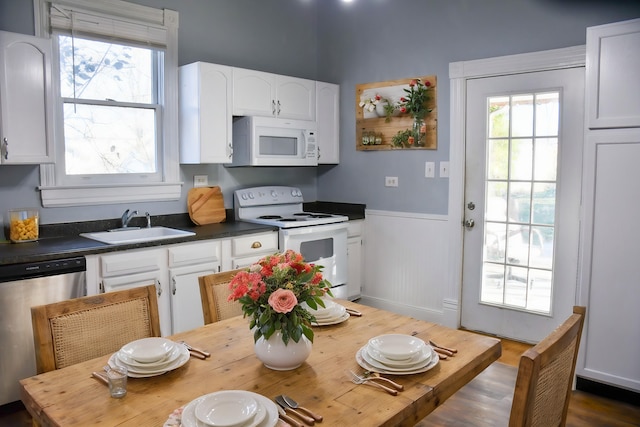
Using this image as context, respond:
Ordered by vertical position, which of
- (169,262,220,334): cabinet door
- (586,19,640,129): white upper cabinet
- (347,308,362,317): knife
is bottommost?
(169,262,220,334): cabinet door

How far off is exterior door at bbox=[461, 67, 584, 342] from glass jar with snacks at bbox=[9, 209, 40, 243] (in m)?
2.93

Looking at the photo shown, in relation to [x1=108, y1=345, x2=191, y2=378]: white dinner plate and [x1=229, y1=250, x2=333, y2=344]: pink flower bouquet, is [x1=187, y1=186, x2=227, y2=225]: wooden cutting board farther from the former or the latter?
[x1=229, y1=250, x2=333, y2=344]: pink flower bouquet

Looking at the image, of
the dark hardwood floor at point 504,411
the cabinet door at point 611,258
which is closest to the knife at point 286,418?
the dark hardwood floor at point 504,411

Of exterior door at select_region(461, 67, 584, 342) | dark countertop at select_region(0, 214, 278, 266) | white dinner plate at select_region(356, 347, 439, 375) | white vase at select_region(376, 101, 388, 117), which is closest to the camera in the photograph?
white dinner plate at select_region(356, 347, 439, 375)

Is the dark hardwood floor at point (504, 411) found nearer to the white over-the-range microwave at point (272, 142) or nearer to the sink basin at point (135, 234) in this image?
the sink basin at point (135, 234)

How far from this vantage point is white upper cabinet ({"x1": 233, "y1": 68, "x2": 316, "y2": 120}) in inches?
152

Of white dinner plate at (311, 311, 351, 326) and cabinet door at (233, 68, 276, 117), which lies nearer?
white dinner plate at (311, 311, 351, 326)

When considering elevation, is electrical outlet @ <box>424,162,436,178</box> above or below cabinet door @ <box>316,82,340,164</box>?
below

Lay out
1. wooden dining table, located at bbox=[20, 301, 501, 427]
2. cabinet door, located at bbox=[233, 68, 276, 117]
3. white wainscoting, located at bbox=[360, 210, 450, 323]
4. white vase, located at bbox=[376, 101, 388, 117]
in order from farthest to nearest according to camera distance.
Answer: white vase, located at bbox=[376, 101, 388, 117] → white wainscoting, located at bbox=[360, 210, 450, 323] → cabinet door, located at bbox=[233, 68, 276, 117] → wooden dining table, located at bbox=[20, 301, 501, 427]

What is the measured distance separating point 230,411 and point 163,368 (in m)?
0.36

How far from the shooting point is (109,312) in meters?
1.91

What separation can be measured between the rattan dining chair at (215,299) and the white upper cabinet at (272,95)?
192cm

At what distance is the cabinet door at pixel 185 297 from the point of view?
3244 millimetres

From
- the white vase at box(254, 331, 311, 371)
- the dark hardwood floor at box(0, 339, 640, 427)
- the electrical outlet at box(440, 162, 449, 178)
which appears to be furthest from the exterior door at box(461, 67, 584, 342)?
the white vase at box(254, 331, 311, 371)
